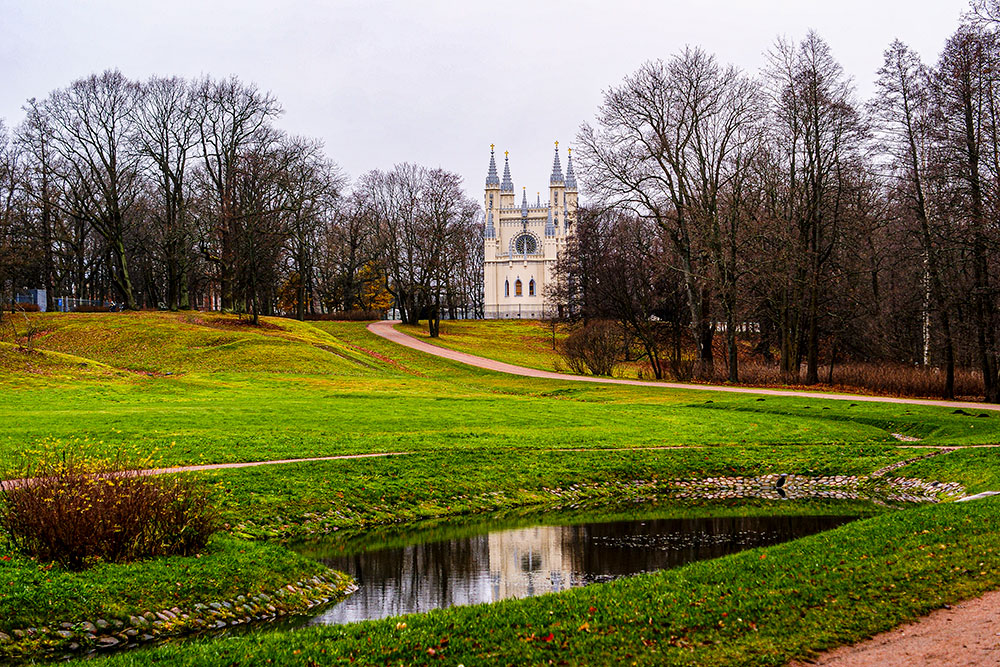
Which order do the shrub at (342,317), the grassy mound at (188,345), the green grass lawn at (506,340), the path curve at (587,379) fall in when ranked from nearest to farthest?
the path curve at (587,379)
the grassy mound at (188,345)
the green grass lawn at (506,340)
the shrub at (342,317)

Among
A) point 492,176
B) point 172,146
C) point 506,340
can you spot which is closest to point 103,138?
point 172,146

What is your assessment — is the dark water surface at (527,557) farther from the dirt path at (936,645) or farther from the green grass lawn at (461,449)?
the dirt path at (936,645)

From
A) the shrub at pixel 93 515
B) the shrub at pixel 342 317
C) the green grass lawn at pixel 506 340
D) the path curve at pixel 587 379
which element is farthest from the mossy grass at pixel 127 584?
the shrub at pixel 342 317

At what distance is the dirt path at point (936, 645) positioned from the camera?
22.1ft

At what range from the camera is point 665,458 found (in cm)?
2083

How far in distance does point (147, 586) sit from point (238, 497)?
5.01m

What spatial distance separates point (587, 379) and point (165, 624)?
35745 mm

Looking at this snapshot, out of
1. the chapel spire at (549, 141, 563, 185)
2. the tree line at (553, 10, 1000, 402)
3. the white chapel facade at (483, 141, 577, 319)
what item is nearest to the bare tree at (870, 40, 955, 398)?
the tree line at (553, 10, 1000, 402)

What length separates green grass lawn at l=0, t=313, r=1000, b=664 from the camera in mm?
8000

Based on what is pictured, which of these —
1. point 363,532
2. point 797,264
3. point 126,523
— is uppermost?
point 797,264

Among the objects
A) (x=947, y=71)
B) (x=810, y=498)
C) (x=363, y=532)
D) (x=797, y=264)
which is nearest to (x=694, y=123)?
(x=797, y=264)

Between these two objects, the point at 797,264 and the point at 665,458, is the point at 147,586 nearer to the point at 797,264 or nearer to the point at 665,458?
the point at 665,458

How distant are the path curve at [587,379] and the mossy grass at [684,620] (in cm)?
2115

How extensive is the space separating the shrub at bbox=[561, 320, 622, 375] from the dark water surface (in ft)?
104
